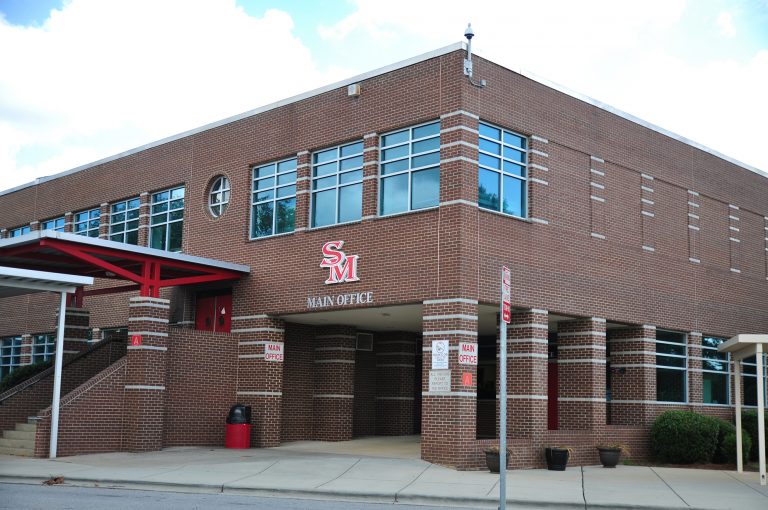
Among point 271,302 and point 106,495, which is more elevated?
point 271,302

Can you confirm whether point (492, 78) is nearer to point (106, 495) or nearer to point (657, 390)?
point (657, 390)

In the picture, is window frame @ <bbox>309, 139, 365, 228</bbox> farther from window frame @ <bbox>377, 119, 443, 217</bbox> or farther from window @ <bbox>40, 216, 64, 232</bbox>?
window @ <bbox>40, 216, 64, 232</bbox>

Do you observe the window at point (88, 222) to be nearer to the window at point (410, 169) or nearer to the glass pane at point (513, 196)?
the window at point (410, 169)

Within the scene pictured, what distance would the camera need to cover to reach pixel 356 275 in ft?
74.3

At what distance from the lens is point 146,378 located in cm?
2256

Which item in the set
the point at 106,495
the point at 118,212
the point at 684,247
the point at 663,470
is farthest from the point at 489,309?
the point at 118,212

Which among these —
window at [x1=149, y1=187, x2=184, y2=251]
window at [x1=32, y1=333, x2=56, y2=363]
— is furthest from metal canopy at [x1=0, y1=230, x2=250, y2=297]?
window at [x1=32, y1=333, x2=56, y2=363]

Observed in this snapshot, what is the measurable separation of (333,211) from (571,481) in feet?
31.1

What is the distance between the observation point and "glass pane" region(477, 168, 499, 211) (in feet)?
71.1

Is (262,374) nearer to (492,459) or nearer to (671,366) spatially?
(492,459)

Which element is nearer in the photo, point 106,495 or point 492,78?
point 106,495

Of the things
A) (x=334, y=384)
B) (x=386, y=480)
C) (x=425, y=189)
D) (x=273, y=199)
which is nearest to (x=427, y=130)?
(x=425, y=189)

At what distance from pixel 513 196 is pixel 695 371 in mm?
9026

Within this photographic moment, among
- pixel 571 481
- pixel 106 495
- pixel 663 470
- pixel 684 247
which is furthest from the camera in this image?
pixel 684 247
